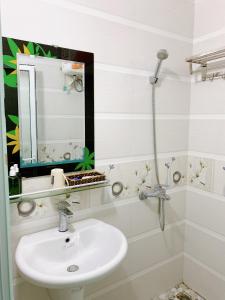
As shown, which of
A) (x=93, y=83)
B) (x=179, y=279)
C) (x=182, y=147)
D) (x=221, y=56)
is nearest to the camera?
(x=93, y=83)

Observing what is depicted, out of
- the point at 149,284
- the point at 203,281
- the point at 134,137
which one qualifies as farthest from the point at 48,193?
the point at 203,281

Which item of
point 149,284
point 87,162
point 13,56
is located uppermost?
point 13,56

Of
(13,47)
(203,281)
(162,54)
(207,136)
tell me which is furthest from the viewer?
(203,281)

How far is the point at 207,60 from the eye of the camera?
1688mm

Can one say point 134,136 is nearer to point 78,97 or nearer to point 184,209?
point 78,97

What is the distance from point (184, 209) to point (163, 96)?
0.96 meters

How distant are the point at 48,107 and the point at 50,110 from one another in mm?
19

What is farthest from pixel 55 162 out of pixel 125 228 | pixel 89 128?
pixel 125 228

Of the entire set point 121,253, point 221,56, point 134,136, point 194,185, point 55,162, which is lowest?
point 121,253

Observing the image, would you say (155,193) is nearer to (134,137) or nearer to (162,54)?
(134,137)

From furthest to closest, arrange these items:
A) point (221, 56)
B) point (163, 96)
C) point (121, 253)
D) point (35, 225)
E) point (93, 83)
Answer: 1. point (163, 96)
2. point (221, 56)
3. point (93, 83)
4. point (35, 225)
5. point (121, 253)

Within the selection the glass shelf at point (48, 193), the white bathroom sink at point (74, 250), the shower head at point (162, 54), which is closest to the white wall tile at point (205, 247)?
the white bathroom sink at point (74, 250)

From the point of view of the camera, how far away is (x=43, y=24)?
3.96 feet

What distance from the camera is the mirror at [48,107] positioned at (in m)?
1.17
